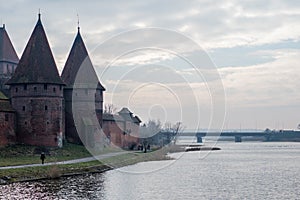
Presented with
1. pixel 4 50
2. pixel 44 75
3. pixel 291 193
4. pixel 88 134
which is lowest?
pixel 291 193

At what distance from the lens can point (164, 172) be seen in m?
42.4

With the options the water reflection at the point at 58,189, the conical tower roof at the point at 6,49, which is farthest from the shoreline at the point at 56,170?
the conical tower roof at the point at 6,49

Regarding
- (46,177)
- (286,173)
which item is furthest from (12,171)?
(286,173)

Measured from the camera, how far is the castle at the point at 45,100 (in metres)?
47.0

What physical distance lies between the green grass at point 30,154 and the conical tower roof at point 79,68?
7.39 meters

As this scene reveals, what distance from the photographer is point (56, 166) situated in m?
37.5

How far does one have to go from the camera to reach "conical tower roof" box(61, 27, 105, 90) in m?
54.4

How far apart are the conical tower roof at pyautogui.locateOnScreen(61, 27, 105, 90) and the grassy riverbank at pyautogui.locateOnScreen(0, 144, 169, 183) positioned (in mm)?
6980

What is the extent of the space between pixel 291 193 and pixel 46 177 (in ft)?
51.6

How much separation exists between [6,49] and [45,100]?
2997cm

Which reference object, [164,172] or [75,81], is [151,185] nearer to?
[164,172]

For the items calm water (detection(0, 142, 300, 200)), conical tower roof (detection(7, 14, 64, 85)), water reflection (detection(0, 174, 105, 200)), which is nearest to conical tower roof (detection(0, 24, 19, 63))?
conical tower roof (detection(7, 14, 64, 85))

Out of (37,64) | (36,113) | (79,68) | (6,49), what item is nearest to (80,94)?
(79,68)

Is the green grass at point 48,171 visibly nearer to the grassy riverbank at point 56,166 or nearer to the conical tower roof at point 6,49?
the grassy riverbank at point 56,166
